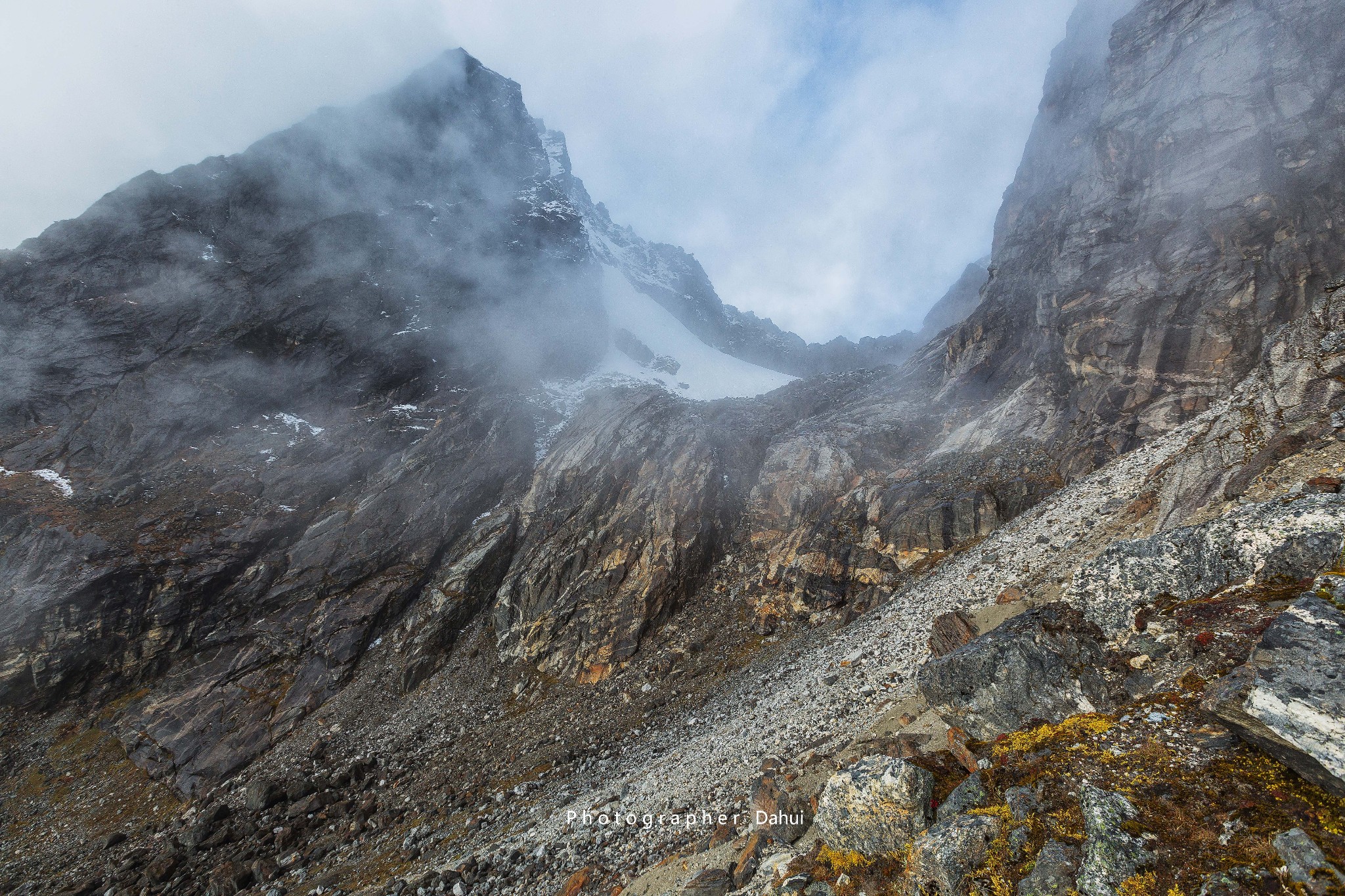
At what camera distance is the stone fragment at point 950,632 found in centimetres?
1789

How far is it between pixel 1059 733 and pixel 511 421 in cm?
5930

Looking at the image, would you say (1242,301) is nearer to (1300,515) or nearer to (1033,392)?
(1033,392)

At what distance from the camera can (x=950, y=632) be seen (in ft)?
60.4

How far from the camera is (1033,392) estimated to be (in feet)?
123

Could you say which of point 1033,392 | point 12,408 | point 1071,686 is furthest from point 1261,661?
point 12,408

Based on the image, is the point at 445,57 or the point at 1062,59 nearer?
the point at 1062,59

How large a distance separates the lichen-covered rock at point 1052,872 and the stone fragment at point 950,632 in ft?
44.6

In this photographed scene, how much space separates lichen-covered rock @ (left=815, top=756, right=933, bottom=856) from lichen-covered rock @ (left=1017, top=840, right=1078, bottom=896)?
2480 mm

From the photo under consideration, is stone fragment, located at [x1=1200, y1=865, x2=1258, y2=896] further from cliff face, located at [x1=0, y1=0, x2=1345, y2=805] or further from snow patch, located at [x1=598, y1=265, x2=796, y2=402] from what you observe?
snow patch, located at [x1=598, y1=265, x2=796, y2=402]

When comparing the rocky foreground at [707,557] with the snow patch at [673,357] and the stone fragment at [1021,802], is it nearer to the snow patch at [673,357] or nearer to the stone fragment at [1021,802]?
the stone fragment at [1021,802]

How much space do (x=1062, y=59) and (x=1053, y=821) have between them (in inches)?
3750

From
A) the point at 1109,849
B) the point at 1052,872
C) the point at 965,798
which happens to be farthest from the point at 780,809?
the point at 1109,849

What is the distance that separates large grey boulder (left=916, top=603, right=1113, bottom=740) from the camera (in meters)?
11.0

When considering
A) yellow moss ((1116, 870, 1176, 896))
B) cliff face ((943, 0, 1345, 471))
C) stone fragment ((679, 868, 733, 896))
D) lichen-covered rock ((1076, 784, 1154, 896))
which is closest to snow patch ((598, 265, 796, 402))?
cliff face ((943, 0, 1345, 471))
